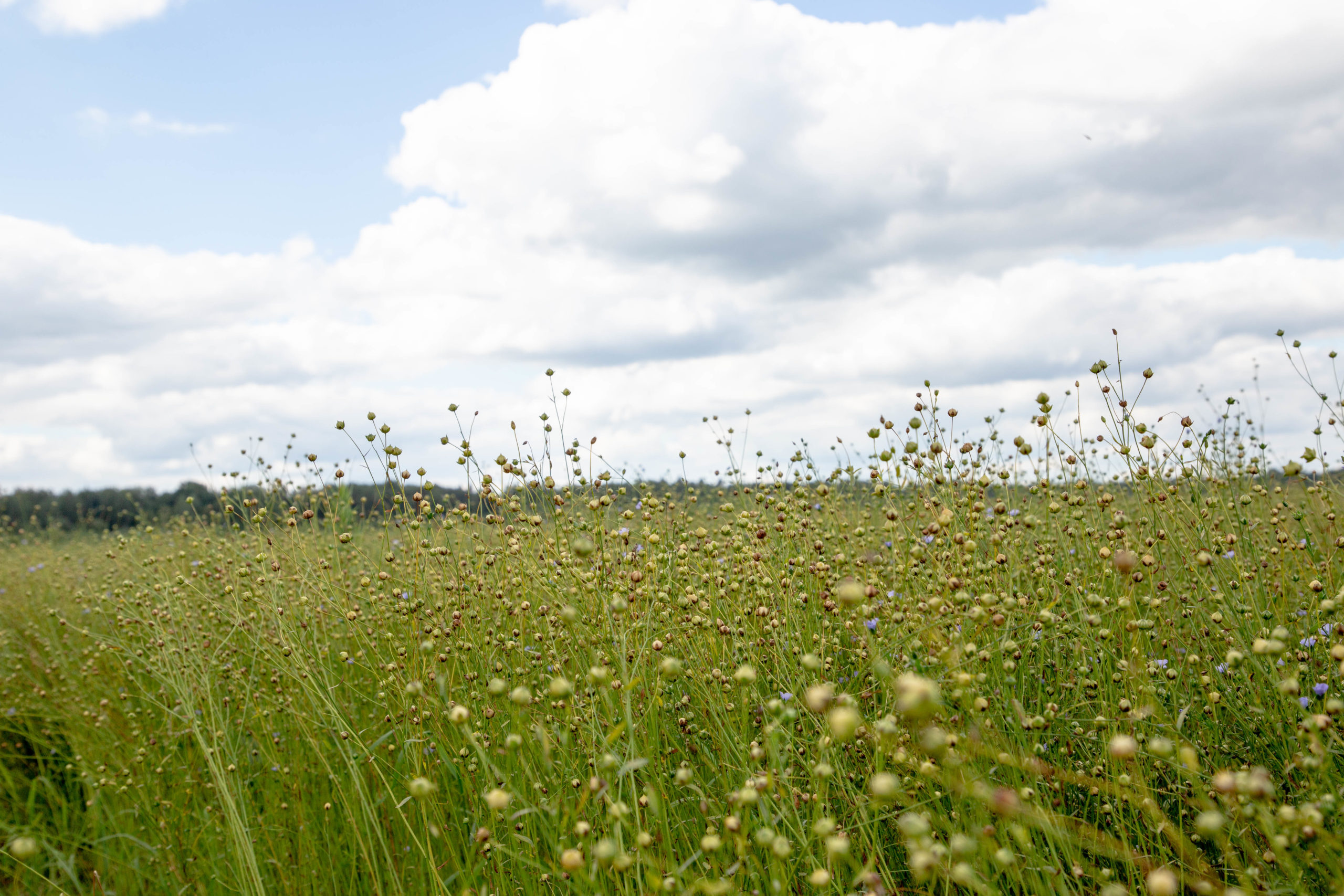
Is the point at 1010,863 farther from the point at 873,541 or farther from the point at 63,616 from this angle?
the point at 63,616

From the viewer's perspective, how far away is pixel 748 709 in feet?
8.50

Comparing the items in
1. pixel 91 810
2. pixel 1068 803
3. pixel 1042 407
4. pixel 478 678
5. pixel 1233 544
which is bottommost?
pixel 91 810

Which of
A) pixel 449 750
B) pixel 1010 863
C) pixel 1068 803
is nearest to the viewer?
pixel 1010 863

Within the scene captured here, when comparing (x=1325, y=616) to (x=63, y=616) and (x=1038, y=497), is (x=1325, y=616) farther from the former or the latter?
(x=63, y=616)

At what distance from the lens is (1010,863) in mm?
1633

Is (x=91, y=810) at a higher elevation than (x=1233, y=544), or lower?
lower

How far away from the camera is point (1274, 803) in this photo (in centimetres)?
208

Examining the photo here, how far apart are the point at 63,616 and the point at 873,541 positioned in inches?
235

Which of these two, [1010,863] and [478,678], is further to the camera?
[478,678]

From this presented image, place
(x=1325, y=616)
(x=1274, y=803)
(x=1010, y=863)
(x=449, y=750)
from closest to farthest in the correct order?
1. (x=1010, y=863)
2. (x=1274, y=803)
3. (x=1325, y=616)
4. (x=449, y=750)

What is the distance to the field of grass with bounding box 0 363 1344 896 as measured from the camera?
6.07 ft

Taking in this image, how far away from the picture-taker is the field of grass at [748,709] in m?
1.85

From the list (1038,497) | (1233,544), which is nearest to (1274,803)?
(1233,544)

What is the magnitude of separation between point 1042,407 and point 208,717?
3.75 metres
